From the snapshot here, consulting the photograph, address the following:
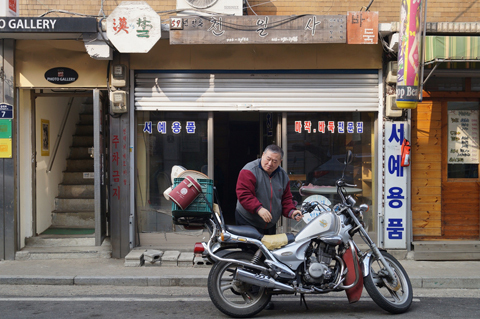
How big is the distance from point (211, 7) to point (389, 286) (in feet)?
17.5

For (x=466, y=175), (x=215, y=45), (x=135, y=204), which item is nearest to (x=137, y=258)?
(x=135, y=204)

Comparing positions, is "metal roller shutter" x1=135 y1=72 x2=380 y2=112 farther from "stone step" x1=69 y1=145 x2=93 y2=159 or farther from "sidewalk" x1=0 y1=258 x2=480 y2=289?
"stone step" x1=69 y1=145 x2=93 y2=159

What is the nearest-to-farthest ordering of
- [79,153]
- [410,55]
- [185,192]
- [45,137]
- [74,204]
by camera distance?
[185,192]
[410,55]
[45,137]
[74,204]
[79,153]

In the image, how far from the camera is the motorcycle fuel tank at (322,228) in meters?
4.99

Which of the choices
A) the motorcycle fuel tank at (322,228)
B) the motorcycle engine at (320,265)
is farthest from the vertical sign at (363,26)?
the motorcycle engine at (320,265)

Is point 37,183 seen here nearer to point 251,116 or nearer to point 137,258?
point 137,258

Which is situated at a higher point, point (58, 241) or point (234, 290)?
point (234, 290)

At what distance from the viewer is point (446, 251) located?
790 centimetres

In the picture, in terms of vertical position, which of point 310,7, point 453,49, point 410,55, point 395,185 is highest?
point 310,7

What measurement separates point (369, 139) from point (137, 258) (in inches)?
181

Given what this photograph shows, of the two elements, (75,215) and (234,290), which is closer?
(234,290)

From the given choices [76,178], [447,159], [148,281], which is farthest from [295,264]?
[76,178]

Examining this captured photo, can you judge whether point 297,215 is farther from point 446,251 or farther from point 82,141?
point 82,141

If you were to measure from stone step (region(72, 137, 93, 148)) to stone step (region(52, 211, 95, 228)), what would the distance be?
74.5 inches
